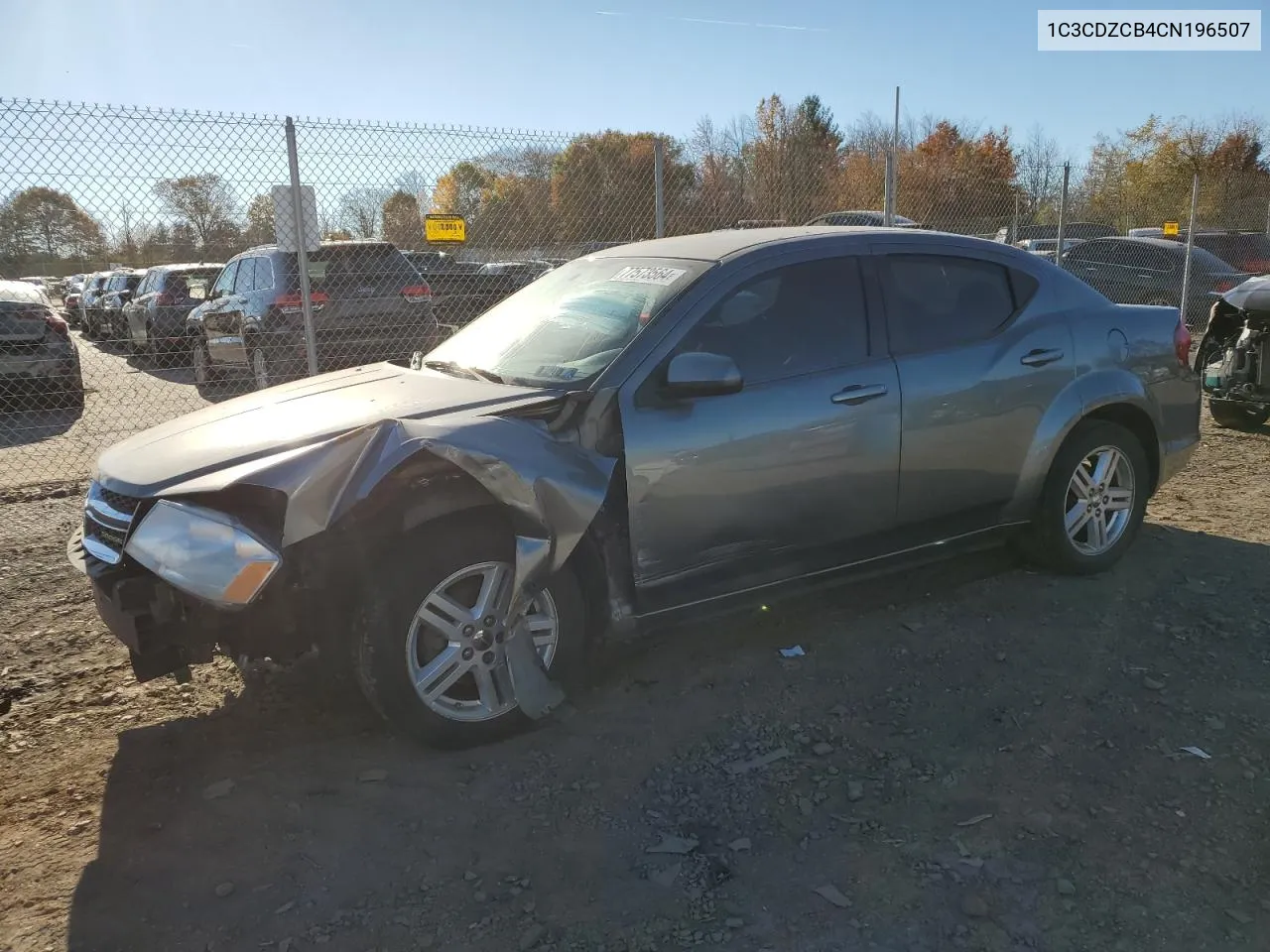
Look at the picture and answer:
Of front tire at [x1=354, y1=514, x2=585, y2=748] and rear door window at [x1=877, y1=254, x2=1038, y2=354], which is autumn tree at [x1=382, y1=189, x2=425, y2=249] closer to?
rear door window at [x1=877, y1=254, x2=1038, y2=354]

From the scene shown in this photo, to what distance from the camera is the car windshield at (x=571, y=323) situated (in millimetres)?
3842

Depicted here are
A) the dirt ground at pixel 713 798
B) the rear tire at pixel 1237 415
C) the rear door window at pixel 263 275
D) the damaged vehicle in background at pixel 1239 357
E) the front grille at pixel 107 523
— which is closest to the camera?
the dirt ground at pixel 713 798

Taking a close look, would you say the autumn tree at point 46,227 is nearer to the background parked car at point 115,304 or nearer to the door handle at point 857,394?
the door handle at point 857,394

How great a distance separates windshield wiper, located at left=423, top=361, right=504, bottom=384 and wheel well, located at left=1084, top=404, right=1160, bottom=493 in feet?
9.62

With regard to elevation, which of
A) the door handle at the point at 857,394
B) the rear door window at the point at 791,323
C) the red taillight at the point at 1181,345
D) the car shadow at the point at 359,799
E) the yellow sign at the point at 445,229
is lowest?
the car shadow at the point at 359,799

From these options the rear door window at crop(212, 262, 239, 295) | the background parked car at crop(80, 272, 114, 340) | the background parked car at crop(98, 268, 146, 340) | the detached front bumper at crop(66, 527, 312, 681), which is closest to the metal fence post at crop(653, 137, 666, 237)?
the detached front bumper at crop(66, 527, 312, 681)

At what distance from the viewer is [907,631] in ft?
14.4

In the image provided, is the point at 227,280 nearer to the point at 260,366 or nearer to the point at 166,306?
the point at 260,366

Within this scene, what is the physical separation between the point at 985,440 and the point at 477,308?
10.4 meters

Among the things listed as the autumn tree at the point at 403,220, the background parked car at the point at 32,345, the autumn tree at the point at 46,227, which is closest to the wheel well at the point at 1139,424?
the autumn tree at the point at 403,220

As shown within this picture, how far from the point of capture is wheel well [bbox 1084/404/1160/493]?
4895 millimetres

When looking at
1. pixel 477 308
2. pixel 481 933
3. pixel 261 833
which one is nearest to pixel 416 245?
pixel 477 308

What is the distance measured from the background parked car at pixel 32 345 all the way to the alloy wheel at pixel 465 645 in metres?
8.91

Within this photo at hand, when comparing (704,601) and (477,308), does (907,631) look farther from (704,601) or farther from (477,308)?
(477,308)
